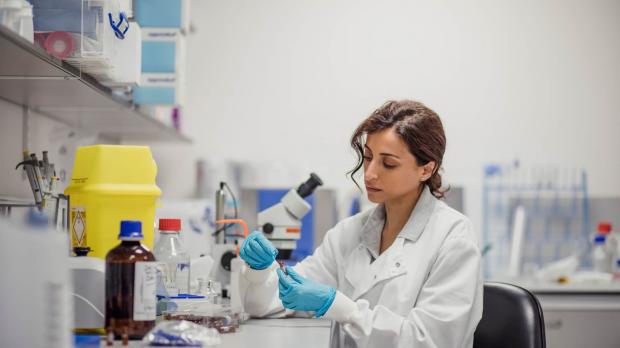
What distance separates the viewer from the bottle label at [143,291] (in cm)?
125

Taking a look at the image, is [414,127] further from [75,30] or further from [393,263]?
[75,30]

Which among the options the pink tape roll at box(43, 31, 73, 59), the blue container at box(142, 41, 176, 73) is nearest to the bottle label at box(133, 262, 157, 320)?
the pink tape roll at box(43, 31, 73, 59)

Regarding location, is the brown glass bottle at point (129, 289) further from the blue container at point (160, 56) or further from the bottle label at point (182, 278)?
the blue container at point (160, 56)

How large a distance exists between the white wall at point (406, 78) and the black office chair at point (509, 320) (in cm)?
206

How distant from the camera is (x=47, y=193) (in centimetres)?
183

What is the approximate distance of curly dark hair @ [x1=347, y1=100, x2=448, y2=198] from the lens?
72.1 inches

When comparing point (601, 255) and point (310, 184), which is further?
point (601, 255)

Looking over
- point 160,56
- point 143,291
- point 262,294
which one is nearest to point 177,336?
point 143,291

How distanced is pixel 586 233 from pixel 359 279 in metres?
2.22

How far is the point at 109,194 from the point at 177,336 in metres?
0.55

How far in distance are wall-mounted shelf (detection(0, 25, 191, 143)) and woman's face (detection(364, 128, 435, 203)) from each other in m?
0.78

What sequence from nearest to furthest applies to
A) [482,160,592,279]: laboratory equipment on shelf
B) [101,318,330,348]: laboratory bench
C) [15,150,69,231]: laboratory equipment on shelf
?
[101,318,330,348]: laboratory bench → [15,150,69,231]: laboratory equipment on shelf → [482,160,592,279]: laboratory equipment on shelf

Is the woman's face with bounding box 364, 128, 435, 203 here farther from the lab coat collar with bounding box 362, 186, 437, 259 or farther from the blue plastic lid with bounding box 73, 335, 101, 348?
the blue plastic lid with bounding box 73, 335, 101, 348

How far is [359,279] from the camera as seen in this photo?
187cm
